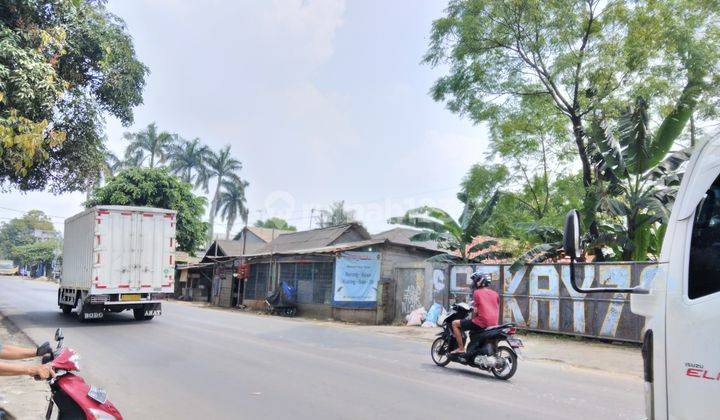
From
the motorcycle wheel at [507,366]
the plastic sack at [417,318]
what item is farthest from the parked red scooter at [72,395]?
the plastic sack at [417,318]

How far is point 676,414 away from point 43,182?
1544 centimetres

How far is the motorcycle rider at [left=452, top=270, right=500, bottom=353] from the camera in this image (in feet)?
29.7

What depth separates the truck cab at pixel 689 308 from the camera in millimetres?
2557

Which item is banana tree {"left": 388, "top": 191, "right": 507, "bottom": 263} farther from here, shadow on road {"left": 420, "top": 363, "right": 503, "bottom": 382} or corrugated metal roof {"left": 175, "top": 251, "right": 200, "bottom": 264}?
corrugated metal roof {"left": 175, "top": 251, "right": 200, "bottom": 264}

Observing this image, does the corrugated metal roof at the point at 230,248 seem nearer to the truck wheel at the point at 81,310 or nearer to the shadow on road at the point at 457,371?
the truck wheel at the point at 81,310

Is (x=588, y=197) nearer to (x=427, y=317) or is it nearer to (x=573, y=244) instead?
(x=427, y=317)

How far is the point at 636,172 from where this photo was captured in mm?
14633

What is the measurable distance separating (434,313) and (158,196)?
82.9 ft

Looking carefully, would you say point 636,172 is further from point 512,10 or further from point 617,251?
point 512,10

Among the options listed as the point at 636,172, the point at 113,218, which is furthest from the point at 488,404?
the point at 113,218

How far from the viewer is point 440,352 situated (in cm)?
985

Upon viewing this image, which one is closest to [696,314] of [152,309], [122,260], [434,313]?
[122,260]

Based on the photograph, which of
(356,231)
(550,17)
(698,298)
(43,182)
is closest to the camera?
(698,298)

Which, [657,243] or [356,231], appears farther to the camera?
[356,231]
